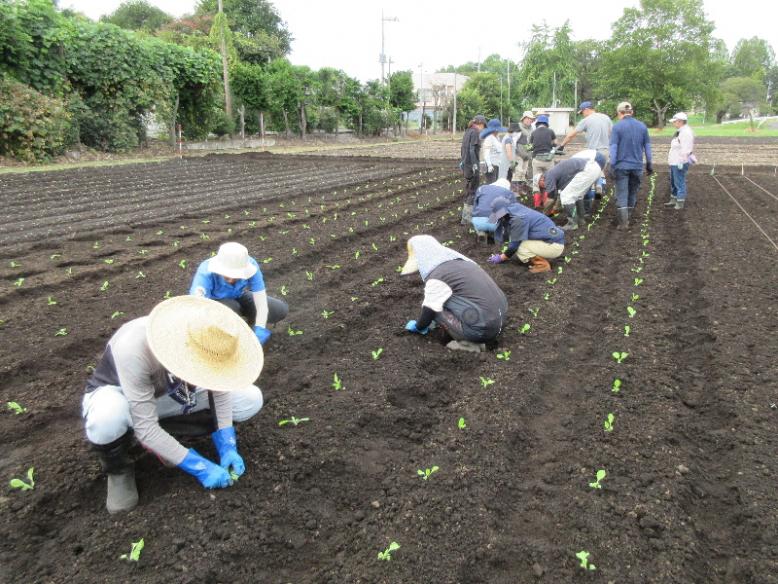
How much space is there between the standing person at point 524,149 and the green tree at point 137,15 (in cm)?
5641

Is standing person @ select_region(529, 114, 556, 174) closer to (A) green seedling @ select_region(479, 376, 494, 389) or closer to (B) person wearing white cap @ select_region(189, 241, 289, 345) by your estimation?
(B) person wearing white cap @ select_region(189, 241, 289, 345)

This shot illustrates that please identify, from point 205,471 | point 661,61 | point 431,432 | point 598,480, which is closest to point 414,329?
point 431,432

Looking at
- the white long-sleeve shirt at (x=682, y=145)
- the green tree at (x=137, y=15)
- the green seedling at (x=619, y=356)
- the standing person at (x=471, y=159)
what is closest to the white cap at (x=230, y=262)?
the green seedling at (x=619, y=356)

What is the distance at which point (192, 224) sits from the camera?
31.0ft

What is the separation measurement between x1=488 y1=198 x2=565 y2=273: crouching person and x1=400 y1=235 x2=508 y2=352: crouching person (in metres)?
2.17

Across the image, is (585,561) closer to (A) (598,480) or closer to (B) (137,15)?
(A) (598,480)

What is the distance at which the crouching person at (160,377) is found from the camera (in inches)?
104

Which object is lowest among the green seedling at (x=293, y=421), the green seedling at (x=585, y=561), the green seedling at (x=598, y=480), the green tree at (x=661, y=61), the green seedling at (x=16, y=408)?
the green seedling at (x=585, y=561)

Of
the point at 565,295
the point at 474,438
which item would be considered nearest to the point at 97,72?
the point at 565,295

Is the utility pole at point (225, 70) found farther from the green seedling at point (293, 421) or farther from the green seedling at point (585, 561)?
the green seedling at point (585, 561)

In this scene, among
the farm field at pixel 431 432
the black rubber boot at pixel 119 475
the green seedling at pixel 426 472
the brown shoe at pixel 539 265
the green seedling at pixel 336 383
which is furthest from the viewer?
the brown shoe at pixel 539 265

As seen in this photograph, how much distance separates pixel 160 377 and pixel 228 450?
1.83 ft

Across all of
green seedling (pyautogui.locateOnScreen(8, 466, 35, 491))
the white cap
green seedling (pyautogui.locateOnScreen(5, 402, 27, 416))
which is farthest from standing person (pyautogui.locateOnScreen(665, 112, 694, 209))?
green seedling (pyautogui.locateOnScreen(8, 466, 35, 491))

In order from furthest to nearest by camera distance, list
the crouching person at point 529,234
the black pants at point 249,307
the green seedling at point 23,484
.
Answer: the crouching person at point 529,234 → the black pants at point 249,307 → the green seedling at point 23,484
